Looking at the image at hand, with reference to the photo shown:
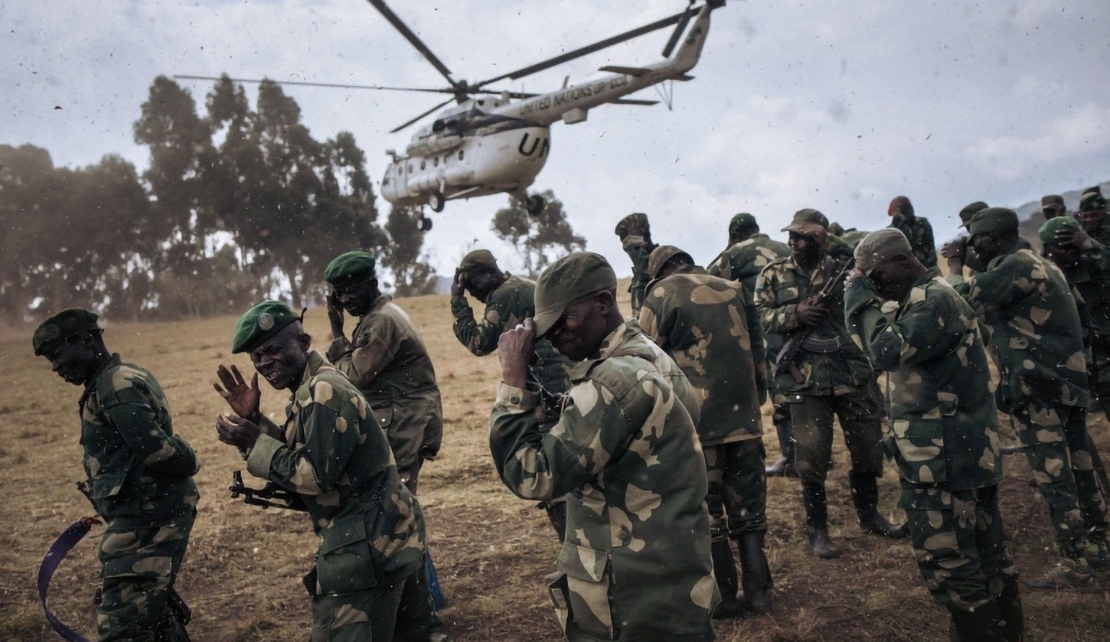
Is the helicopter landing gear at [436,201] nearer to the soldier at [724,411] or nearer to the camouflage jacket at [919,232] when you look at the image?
the camouflage jacket at [919,232]

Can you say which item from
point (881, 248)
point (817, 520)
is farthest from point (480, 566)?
point (881, 248)

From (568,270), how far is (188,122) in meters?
46.0

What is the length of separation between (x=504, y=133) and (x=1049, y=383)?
1447 centimetres

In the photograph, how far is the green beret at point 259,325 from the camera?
3.22 m

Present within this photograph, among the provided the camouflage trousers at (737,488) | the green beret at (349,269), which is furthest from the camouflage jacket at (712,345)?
the green beret at (349,269)

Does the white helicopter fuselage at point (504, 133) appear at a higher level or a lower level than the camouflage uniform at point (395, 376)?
higher

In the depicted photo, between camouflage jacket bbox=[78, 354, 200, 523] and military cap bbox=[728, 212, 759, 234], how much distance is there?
524cm

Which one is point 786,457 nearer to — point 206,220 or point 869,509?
point 869,509

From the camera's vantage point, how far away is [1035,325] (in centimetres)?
509

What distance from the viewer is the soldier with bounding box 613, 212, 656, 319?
7.69 m

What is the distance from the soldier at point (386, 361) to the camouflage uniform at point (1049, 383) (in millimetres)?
3554

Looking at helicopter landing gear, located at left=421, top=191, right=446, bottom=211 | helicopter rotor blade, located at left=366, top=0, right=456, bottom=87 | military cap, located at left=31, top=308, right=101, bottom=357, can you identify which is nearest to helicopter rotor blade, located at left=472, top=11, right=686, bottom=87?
helicopter rotor blade, located at left=366, top=0, right=456, bottom=87

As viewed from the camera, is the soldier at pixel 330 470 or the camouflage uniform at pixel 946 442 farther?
the camouflage uniform at pixel 946 442

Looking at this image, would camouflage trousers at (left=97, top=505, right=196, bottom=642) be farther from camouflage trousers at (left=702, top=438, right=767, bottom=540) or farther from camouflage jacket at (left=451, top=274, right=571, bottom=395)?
camouflage trousers at (left=702, top=438, right=767, bottom=540)
